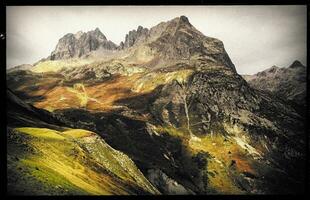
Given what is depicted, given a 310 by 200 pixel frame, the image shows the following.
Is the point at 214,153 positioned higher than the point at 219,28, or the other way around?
the point at 219,28

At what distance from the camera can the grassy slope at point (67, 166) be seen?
183 feet

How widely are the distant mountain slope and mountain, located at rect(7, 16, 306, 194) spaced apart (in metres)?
4.23

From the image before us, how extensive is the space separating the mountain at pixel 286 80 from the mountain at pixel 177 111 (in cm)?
257

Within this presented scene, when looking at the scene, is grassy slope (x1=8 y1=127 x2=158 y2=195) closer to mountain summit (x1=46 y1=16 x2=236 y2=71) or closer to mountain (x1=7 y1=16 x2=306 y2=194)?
mountain (x1=7 y1=16 x2=306 y2=194)

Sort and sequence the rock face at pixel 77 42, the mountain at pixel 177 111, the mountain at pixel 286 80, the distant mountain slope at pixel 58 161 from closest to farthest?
the distant mountain slope at pixel 58 161 < the mountain at pixel 286 80 < the rock face at pixel 77 42 < the mountain at pixel 177 111

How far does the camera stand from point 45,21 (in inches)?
2803

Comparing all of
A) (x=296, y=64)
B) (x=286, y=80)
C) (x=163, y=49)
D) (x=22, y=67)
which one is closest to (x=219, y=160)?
(x=163, y=49)

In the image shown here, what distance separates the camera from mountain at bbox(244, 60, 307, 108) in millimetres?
74562

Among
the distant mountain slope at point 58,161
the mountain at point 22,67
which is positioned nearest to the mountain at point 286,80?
the distant mountain slope at point 58,161

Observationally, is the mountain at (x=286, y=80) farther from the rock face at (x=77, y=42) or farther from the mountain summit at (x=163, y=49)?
the rock face at (x=77, y=42)

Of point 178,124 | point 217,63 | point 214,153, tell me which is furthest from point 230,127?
point 178,124

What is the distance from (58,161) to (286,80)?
1842 inches

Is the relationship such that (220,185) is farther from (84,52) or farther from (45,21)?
(45,21)

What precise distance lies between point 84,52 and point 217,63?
38.0 metres
